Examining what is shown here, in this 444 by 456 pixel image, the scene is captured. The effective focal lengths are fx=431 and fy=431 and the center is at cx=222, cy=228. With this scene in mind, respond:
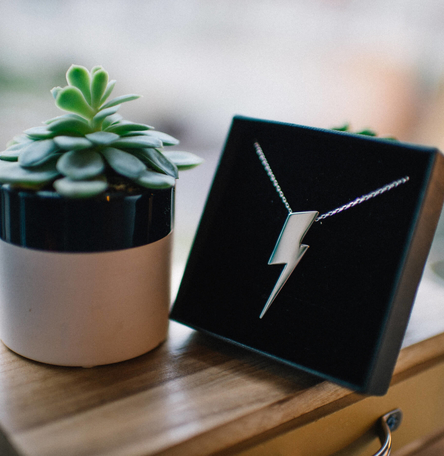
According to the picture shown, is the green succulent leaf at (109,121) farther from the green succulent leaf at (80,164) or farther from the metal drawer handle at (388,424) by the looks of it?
the metal drawer handle at (388,424)

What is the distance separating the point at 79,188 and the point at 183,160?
144 mm

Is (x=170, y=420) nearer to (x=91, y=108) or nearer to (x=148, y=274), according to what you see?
(x=148, y=274)

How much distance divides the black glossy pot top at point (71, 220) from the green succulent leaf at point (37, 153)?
0.02 meters

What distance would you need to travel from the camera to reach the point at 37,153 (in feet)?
1.16

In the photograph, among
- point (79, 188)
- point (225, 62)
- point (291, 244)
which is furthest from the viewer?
point (225, 62)

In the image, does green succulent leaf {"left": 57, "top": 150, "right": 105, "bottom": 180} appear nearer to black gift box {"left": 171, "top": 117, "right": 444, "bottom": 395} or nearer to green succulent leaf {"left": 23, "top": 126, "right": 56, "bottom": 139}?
green succulent leaf {"left": 23, "top": 126, "right": 56, "bottom": 139}

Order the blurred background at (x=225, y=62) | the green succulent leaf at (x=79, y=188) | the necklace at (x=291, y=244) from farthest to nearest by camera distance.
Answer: the blurred background at (x=225, y=62) < the necklace at (x=291, y=244) < the green succulent leaf at (x=79, y=188)

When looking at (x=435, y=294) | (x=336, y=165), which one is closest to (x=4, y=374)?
(x=336, y=165)

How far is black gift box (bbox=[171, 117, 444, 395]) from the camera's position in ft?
1.24

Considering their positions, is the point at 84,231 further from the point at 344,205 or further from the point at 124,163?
the point at 344,205

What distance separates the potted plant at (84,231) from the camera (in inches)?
14.0

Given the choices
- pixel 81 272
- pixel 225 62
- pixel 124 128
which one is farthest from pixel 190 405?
pixel 225 62

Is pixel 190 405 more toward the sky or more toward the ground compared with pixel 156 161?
more toward the ground

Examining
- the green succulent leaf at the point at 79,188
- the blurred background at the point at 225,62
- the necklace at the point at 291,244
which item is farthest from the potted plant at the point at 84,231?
the blurred background at the point at 225,62
